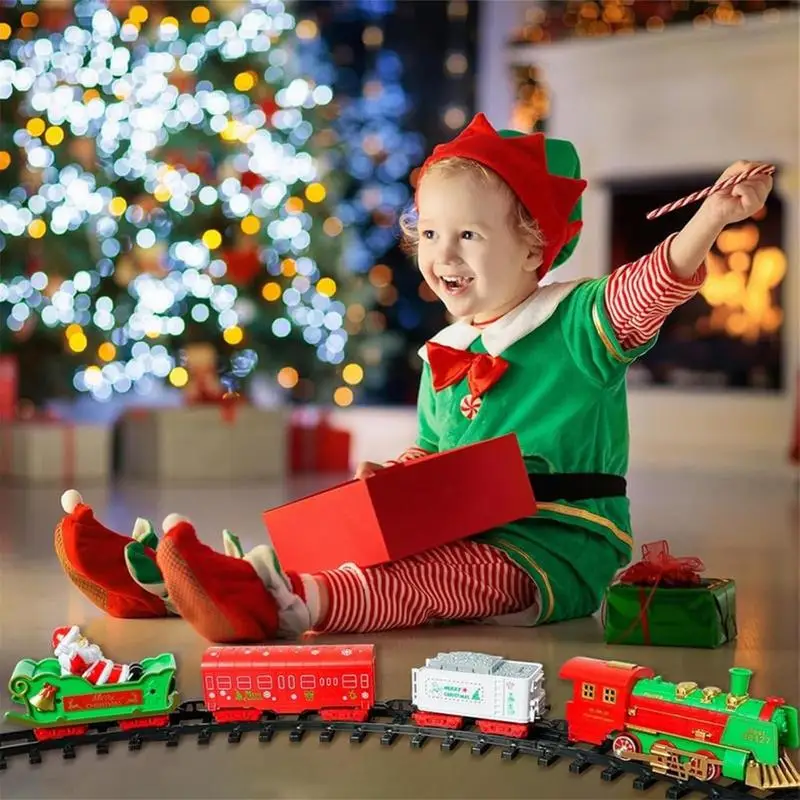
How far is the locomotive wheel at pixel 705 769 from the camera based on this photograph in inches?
38.1

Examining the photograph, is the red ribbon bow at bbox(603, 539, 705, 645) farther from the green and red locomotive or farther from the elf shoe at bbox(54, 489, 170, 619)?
the elf shoe at bbox(54, 489, 170, 619)

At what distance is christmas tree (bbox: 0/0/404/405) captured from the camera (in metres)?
3.72

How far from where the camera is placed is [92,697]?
3.58 ft

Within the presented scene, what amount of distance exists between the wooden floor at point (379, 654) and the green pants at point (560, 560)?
33mm

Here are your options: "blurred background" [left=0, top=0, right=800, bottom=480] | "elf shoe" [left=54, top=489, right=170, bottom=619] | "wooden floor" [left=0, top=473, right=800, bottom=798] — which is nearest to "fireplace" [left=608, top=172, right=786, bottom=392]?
"blurred background" [left=0, top=0, right=800, bottom=480]

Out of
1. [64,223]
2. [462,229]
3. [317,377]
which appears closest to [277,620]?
[462,229]

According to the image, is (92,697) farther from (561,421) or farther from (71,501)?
(561,421)

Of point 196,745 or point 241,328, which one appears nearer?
point 196,745

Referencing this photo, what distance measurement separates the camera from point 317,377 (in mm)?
4281

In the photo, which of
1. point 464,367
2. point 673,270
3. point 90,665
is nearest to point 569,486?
point 464,367

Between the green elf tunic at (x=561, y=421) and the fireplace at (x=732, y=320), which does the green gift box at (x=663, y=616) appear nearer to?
the green elf tunic at (x=561, y=421)

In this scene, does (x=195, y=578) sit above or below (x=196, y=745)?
above

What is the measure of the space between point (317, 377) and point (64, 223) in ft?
3.35

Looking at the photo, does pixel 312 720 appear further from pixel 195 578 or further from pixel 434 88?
pixel 434 88
